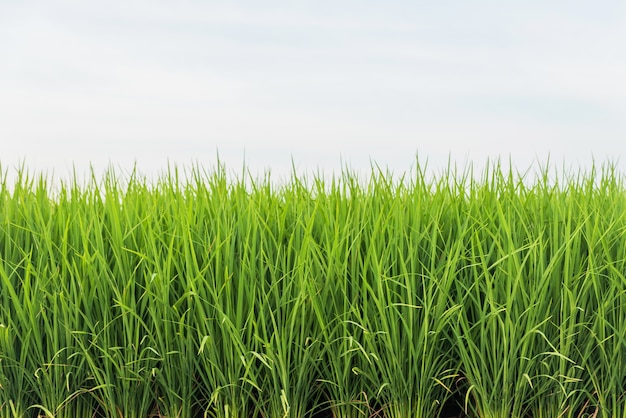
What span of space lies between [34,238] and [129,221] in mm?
373

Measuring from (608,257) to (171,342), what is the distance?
1.63 m

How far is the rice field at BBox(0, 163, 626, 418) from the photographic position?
2266 millimetres

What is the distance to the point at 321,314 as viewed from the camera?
2268 mm

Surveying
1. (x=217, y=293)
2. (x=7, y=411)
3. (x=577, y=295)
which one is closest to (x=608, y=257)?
(x=577, y=295)

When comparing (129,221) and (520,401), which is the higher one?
(129,221)

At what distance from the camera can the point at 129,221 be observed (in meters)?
2.53

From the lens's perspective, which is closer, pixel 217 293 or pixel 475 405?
pixel 217 293

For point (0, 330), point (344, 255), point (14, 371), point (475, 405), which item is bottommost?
point (475, 405)

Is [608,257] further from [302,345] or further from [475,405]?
[302,345]

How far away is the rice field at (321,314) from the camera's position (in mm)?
2266

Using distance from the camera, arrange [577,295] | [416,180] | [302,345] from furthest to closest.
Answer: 1. [416,180]
2. [577,295]
3. [302,345]

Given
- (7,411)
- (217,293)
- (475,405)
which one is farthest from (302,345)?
(7,411)

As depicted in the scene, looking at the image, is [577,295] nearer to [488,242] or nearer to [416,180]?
[488,242]

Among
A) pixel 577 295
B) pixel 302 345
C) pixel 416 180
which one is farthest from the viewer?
pixel 416 180
